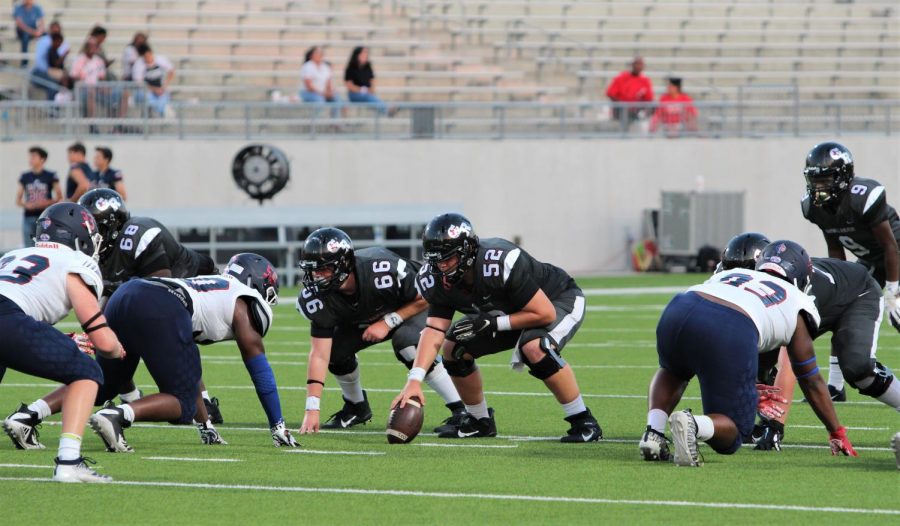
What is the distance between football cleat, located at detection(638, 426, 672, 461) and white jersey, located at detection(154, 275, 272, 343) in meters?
2.05

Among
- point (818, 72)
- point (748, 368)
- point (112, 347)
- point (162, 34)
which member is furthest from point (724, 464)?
point (818, 72)

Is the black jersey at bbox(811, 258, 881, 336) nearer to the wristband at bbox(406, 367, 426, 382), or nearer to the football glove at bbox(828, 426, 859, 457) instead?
the football glove at bbox(828, 426, 859, 457)

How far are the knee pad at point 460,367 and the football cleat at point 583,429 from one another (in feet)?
1.97

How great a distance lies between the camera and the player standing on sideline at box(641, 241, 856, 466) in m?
6.97

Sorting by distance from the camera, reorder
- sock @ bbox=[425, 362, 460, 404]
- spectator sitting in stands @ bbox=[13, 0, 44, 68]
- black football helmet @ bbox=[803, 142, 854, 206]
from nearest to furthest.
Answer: sock @ bbox=[425, 362, 460, 404] < black football helmet @ bbox=[803, 142, 854, 206] < spectator sitting in stands @ bbox=[13, 0, 44, 68]

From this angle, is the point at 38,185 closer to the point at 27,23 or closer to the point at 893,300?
the point at 27,23

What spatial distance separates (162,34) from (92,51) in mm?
3294

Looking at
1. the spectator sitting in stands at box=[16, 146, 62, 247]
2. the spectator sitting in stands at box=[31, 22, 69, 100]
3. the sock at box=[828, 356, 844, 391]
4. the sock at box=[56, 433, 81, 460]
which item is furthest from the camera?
the spectator sitting in stands at box=[31, 22, 69, 100]

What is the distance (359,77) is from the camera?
21.8m

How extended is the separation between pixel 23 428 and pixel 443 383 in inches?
93.4

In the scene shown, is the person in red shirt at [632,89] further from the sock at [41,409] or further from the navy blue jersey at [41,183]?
the sock at [41,409]

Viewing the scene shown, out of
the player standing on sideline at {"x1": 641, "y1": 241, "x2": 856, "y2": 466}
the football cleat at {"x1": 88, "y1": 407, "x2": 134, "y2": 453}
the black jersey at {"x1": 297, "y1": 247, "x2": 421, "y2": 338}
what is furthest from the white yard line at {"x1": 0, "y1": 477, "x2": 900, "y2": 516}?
the black jersey at {"x1": 297, "y1": 247, "x2": 421, "y2": 338}

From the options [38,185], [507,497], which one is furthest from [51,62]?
[507,497]

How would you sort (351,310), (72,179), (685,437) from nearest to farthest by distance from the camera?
1. (685,437)
2. (351,310)
3. (72,179)
